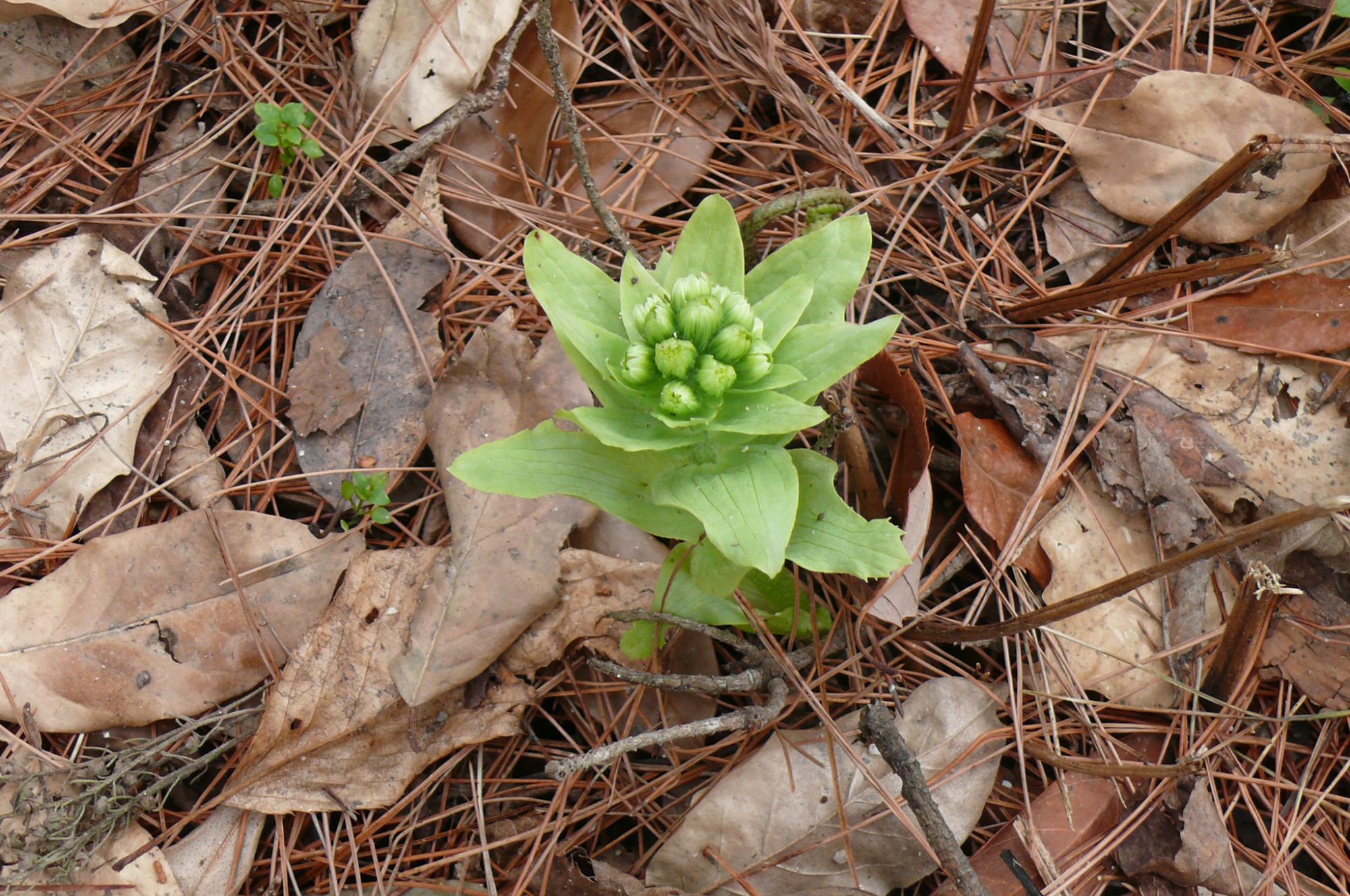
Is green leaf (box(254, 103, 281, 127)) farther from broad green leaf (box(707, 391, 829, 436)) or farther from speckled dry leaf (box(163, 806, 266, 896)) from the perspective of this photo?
speckled dry leaf (box(163, 806, 266, 896))

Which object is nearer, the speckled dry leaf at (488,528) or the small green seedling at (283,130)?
the speckled dry leaf at (488,528)

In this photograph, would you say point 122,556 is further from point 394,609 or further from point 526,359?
point 526,359

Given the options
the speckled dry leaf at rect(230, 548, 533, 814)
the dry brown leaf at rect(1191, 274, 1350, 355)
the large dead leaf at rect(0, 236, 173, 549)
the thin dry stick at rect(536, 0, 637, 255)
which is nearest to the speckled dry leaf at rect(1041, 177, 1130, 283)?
the dry brown leaf at rect(1191, 274, 1350, 355)

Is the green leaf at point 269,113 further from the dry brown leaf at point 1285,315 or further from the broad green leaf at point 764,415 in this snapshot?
the dry brown leaf at point 1285,315

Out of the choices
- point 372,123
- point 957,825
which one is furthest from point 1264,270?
point 372,123

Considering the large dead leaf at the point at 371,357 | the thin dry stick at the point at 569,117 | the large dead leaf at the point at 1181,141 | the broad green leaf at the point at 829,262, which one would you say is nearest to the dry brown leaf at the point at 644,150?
the thin dry stick at the point at 569,117

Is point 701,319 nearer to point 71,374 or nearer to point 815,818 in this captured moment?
point 815,818
